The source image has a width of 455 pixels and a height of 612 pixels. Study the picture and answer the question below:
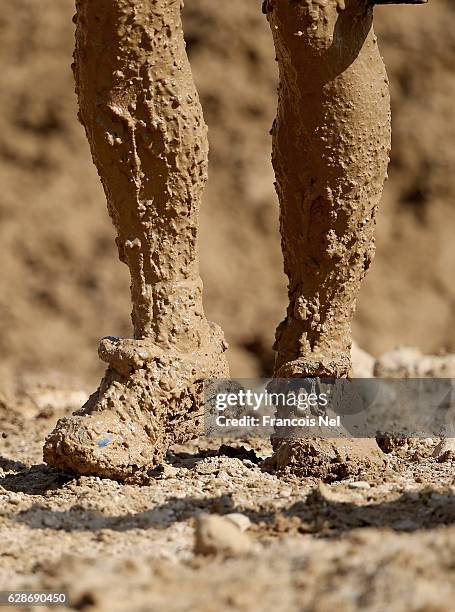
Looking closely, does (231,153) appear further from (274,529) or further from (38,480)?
(274,529)

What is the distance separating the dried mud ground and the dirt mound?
1924 mm

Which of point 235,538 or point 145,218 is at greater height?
point 145,218

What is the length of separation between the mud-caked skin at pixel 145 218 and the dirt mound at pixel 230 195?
2.23 meters

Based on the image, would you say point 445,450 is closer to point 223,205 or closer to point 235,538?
point 235,538

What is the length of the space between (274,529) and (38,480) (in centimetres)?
73

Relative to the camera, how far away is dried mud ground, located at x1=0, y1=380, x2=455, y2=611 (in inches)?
50.1

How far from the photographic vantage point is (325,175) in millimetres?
2240

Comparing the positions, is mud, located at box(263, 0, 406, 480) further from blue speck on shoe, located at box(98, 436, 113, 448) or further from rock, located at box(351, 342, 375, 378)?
rock, located at box(351, 342, 375, 378)

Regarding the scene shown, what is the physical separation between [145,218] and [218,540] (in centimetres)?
84

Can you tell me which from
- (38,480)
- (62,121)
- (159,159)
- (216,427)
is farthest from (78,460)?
(62,121)

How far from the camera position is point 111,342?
2.15 meters

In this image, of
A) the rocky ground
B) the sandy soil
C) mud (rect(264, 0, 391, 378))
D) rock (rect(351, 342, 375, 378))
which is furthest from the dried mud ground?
the sandy soil

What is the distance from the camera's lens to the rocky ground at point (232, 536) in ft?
4.17

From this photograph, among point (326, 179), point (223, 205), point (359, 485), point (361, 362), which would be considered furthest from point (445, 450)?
point (223, 205)
